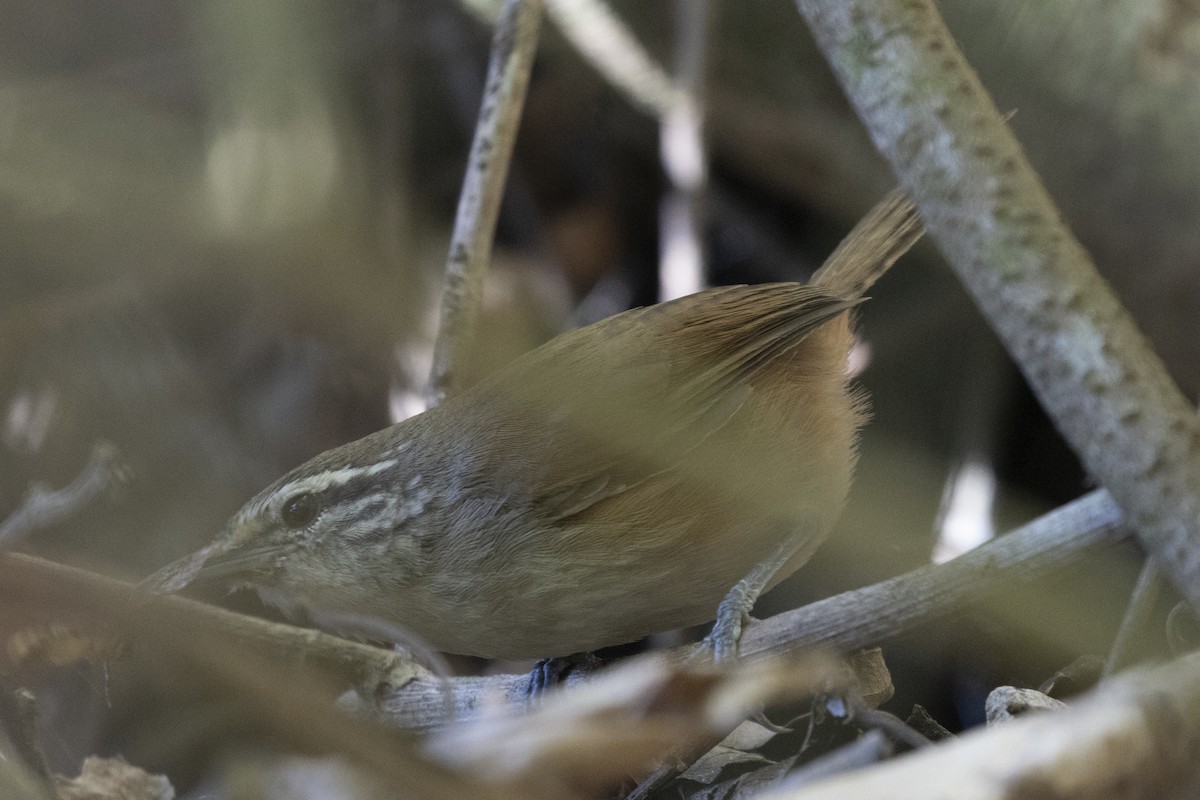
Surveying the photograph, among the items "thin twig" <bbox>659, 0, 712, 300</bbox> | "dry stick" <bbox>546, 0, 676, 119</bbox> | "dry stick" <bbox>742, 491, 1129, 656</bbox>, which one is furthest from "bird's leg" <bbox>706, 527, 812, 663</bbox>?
"dry stick" <bbox>546, 0, 676, 119</bbox>

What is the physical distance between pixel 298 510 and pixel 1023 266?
1561 mm

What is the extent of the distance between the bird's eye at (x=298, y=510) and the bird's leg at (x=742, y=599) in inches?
36.0

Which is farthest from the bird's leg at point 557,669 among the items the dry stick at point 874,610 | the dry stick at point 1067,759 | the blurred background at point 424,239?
the dry stick at point 1067,759

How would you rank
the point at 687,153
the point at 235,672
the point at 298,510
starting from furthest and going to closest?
the point at 687,153, the point at 298,510, the point at 235,672

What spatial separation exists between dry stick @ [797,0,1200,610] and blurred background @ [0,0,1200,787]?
1.60 ft

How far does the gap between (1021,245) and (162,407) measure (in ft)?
11.0

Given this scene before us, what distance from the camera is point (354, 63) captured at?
4914 mm

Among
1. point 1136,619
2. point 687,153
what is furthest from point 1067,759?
point 687,153

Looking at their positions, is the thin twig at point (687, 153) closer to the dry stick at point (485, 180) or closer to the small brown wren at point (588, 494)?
the dry stick at point (485, 180)

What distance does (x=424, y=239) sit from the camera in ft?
16.2

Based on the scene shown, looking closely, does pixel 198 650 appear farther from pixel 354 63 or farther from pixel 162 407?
pixel 354 63

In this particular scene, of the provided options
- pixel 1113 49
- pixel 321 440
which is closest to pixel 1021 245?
pixel 1113 49

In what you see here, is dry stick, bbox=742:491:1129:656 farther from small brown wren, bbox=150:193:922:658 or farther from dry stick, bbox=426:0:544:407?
dry stick, bbox=426:0:544:407

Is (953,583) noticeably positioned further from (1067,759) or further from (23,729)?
(23,729)
